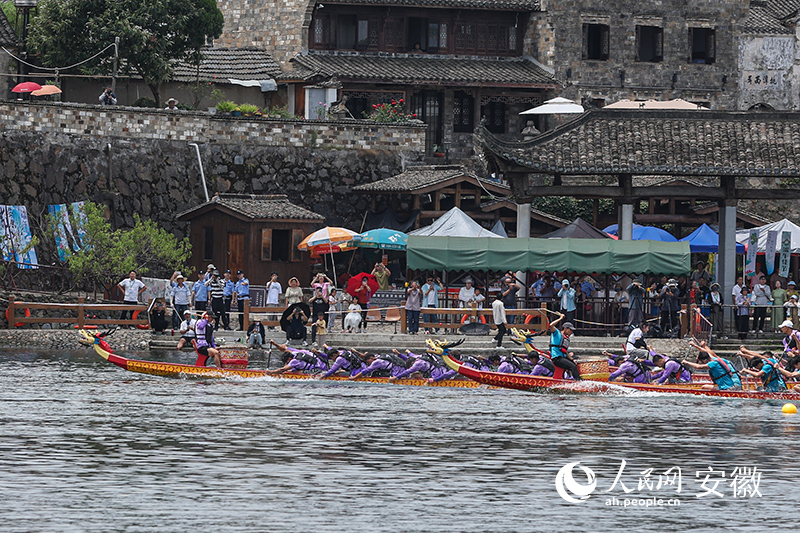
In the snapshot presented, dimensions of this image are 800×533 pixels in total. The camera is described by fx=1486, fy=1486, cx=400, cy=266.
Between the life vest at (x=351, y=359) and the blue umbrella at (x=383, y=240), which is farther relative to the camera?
the blue umbrella at (x=383, y=240)

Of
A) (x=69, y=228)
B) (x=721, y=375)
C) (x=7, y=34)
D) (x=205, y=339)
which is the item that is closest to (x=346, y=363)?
(x=205, y=339)

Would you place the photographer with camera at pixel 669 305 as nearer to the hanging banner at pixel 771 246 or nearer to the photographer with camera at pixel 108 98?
the hanging banner at pixel 771 246

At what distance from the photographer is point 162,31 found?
5600 cm

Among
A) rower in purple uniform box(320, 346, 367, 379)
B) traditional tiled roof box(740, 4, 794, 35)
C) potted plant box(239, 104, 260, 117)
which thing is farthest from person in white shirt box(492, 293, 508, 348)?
traditional tiled roof box(740, 4, 794, 35)

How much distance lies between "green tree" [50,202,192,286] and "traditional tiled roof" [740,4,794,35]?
31.8 metres

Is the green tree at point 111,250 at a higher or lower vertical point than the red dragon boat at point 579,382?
higher

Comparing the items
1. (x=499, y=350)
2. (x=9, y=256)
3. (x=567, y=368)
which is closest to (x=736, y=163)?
(x=499, y=350)

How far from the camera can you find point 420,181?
175 ft

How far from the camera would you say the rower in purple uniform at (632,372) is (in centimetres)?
3419

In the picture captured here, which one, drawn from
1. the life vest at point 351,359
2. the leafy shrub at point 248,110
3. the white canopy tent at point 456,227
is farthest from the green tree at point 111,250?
the life vest at point 351,359

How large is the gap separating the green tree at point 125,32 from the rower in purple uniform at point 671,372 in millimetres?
27930

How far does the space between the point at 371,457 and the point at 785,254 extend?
930 inches

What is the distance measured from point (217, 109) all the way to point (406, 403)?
26021 millimetres

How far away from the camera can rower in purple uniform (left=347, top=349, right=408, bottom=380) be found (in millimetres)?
34594
